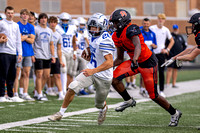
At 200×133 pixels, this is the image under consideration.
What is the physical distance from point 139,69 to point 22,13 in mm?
3948

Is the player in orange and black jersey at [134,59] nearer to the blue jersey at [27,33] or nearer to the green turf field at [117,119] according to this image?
the green turf field at [117,119]

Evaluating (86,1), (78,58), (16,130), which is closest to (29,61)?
(78,58)

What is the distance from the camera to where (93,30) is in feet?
20.1

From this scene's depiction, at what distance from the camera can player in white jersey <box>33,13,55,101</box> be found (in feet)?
32.7

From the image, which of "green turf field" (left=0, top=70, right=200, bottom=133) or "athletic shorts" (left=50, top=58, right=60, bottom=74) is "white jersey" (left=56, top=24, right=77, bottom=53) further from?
"green turf field" (left=0, top=70, right=200, bottom=133)

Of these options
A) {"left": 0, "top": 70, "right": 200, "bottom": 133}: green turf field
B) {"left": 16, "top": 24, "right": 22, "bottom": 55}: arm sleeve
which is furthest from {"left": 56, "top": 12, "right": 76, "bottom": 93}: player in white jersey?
{"left": 16, "top": 24, "right": 22, "bottom": 55}: arm sleeve

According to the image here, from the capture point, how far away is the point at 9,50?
9258 mm

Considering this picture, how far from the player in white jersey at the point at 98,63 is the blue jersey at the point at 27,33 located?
12.5 feet

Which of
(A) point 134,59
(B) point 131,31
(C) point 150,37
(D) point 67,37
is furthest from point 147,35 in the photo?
(A) point 134,59

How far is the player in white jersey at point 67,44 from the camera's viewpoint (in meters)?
10.9

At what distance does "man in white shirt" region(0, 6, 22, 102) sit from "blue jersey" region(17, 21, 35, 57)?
389mm

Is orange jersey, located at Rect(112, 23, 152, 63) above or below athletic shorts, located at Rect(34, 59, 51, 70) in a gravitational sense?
above

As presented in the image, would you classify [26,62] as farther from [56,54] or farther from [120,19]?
[120,19]

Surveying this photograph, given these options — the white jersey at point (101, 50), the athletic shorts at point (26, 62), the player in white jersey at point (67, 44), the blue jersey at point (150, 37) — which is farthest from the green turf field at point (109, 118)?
the blue jersey at point (150, 37)
